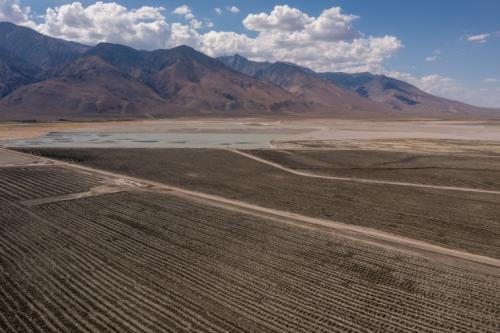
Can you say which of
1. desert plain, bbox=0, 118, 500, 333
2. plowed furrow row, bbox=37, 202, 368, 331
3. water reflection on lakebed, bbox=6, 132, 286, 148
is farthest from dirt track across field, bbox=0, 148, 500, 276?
water reflection on lakebed, bbox=6, 132, 286, 148

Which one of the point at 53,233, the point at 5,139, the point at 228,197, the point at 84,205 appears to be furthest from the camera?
the point at 5,139

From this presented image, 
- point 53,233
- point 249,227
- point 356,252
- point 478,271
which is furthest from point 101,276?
point 478,271

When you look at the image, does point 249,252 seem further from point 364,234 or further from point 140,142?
point 140,142

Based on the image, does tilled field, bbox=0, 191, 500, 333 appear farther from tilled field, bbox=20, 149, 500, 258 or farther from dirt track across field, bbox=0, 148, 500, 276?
tilled field, bbox=20, 149, 500, 258

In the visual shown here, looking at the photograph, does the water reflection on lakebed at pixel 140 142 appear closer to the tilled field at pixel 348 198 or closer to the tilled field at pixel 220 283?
the tilled field at pixel 348 198

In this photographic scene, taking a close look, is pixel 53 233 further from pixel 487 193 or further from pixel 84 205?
pixel 487 193

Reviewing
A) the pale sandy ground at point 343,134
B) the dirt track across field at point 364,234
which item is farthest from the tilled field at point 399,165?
the dirt track across field at point 364,234

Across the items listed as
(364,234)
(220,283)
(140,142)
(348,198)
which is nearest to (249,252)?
(220,283)
